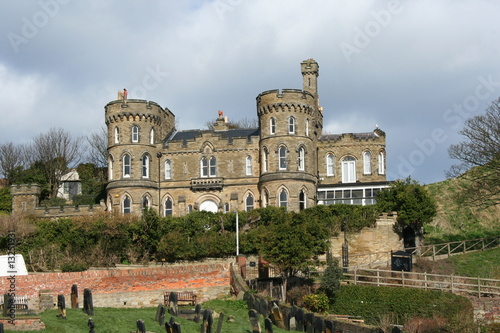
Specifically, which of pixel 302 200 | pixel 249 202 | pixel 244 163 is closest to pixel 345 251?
pixel 302 200

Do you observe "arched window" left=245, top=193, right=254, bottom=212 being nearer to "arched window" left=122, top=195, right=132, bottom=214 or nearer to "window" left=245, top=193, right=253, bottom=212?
"window" left=245, top=193, right=253, bottom=212

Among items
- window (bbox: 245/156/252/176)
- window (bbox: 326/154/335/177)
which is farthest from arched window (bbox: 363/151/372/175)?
window (bbox: 245/156/252/176)

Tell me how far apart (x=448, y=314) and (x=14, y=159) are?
49.2 metres

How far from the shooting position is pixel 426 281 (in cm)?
3253

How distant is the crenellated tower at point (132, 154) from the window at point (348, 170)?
13.9 metres

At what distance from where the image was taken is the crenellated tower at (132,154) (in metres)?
51.3

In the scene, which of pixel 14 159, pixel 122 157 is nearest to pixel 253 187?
A: pixel 122 157

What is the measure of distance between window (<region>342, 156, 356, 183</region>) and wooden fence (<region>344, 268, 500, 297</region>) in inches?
654

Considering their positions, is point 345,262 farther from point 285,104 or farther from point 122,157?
point 122,157

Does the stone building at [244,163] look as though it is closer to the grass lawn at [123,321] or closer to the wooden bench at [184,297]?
the wooden bench at [184,297]

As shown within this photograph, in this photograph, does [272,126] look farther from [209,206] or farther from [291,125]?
[209,206]

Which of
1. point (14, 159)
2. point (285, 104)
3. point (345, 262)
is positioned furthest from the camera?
point (14, 159)

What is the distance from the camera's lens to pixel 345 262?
38.9 metres

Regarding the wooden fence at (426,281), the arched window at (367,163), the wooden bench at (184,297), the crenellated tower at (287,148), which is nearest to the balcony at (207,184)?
the crenellated tower at (287,148)
